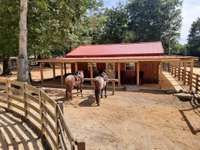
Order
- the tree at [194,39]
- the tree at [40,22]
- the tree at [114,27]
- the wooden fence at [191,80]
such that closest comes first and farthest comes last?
the wooden fence at [191,80]
the tree at [40,22]
the tree at [114,27]
the tree at [194,39]

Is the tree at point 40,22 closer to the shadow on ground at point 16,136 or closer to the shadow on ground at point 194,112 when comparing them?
the shadow on ground at point 16,136

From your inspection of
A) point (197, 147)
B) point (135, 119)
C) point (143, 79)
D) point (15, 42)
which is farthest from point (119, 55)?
point (197, 147)

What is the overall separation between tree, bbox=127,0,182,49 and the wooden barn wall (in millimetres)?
29734

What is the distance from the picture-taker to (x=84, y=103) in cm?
1212

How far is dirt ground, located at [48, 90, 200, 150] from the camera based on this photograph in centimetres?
703

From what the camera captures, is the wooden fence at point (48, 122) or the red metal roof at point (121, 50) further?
the red metal roof at point (121, 50)

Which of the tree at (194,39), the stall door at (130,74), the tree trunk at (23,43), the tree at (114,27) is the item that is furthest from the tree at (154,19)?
the tree trunk at (23,43)

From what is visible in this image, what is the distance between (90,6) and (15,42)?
6.47 metres

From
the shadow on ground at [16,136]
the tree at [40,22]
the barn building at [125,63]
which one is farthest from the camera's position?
the barn building at [125,63]

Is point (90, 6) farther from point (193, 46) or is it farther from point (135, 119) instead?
point (193, 46)

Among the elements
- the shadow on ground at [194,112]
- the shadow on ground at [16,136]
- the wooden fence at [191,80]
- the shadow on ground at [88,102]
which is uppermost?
the wooden fence at [191,80]

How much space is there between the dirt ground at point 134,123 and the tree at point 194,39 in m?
42.1

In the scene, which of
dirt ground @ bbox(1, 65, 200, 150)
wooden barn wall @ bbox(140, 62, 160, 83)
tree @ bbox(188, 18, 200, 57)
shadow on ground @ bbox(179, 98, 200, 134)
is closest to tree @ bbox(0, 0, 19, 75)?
dirt ground @ bbox(1, 65, 200, 150)

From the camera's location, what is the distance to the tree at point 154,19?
49.2 meters
